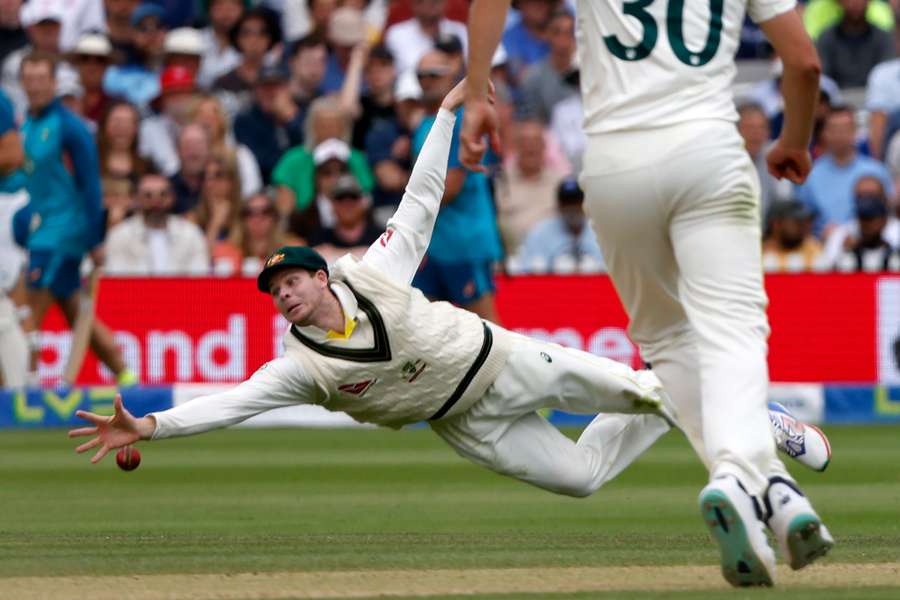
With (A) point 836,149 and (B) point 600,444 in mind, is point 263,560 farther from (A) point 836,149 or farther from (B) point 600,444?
(A) point 836,149

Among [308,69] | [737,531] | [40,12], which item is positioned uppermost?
[40,12]

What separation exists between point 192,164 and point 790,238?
4.13 metres

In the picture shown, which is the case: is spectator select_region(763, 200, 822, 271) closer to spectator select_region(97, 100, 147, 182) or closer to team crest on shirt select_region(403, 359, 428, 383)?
spectator select_region(97, 100, 147, 182)

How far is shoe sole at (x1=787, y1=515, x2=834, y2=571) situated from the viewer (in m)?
4.39

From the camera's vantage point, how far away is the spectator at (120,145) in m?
13.5

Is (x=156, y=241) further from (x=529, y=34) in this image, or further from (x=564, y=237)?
(x=529, y=34)

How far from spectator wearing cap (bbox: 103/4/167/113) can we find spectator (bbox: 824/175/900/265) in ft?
16.9

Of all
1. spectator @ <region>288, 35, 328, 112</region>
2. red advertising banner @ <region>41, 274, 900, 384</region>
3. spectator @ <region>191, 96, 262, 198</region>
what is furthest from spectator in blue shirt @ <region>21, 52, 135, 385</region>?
spectator @ <region>288, 35, 328, 112</region>

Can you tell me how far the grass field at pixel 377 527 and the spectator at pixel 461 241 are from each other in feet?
2.90

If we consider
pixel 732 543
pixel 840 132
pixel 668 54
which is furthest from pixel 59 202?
pixel 732 543

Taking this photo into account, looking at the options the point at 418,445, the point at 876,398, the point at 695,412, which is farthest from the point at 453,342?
the point at 876,398

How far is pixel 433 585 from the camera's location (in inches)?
188

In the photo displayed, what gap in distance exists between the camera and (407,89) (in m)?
13.3

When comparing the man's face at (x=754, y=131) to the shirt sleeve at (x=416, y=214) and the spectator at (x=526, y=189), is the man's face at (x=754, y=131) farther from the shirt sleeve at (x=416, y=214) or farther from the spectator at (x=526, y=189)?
the shirt sleeve at (x=416, y=214)
